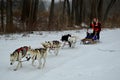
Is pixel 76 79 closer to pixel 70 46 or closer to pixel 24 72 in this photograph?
pixel 24 72

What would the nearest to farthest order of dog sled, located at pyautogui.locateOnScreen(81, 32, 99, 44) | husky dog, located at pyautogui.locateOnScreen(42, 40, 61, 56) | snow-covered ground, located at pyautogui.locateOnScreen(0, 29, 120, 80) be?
snow-covered ground, located at pyautogui.locateOnScreen(0, 29, 120, 80) → husky dog, located at pyautogui.locateOnScreen(42, 40, 61, 56) → dog sled, located at pyautogui.locateOnScreen(81, 32, 99, 44)

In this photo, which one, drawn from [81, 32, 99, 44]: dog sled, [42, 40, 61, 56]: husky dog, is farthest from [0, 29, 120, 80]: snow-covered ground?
[81, 32, 99, 44]: dog sled

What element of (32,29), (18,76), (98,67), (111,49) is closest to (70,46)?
(111,49)

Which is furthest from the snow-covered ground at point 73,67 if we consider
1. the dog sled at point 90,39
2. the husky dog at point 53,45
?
the dog sled at point 90,39

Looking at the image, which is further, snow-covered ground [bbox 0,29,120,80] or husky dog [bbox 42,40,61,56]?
husky dog [bbox 42,40,61,56]

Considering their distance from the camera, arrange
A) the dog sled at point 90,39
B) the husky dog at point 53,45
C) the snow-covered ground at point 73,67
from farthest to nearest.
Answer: the dog sled at point 90,39 → the husky dog at point 53,45 → the snow-covered ground at point 73,67

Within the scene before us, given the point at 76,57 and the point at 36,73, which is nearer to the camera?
the point at 36,73

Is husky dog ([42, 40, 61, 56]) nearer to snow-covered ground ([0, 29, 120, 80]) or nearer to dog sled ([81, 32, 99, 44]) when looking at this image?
snow-covered ground ([0, 29, 120, 80])

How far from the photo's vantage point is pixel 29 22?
2358 centimetres

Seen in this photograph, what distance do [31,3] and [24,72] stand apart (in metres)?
19.3

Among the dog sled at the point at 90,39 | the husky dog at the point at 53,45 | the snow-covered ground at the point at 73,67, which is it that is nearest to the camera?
the snow-covered ground at the point at 73,67

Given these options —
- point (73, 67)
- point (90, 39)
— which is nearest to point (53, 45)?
point (73, 67)

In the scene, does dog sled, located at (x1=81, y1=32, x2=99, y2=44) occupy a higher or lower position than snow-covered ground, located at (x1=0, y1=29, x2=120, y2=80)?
higher

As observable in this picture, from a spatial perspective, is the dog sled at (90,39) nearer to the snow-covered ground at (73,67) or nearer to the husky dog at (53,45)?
the snow-covered ground at (73,67)
